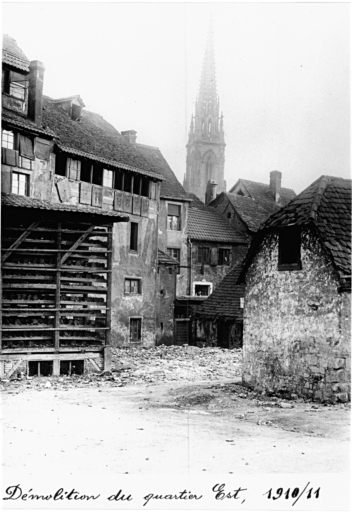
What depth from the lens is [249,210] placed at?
4931cm

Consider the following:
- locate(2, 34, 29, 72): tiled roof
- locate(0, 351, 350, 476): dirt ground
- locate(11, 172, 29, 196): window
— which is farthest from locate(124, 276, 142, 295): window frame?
locate(0, 351, 350, 476): dirt ground

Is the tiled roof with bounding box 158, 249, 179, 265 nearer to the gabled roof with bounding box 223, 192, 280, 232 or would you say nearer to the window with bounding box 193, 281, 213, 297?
the window with bounding box 193, 281, 213, 297

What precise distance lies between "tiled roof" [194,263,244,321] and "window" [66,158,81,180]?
10965mm

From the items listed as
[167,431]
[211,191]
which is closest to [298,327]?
[167,431]

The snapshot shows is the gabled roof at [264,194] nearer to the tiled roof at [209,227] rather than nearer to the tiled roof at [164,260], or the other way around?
the tiled roof at [209,227]

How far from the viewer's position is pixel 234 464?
8672mm

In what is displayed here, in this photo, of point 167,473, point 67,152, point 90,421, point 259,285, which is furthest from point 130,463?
point 67,152

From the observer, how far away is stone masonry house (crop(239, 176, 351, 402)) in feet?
45.8

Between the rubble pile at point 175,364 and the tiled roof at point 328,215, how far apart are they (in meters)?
7.21

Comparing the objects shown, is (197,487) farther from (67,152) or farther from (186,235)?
(186,235)

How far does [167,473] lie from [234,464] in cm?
111

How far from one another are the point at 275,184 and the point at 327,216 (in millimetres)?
40265

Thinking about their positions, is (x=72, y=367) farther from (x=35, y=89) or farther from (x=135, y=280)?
(x=135, y=280)

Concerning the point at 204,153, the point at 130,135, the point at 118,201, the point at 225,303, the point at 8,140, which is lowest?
the point at 225,303
